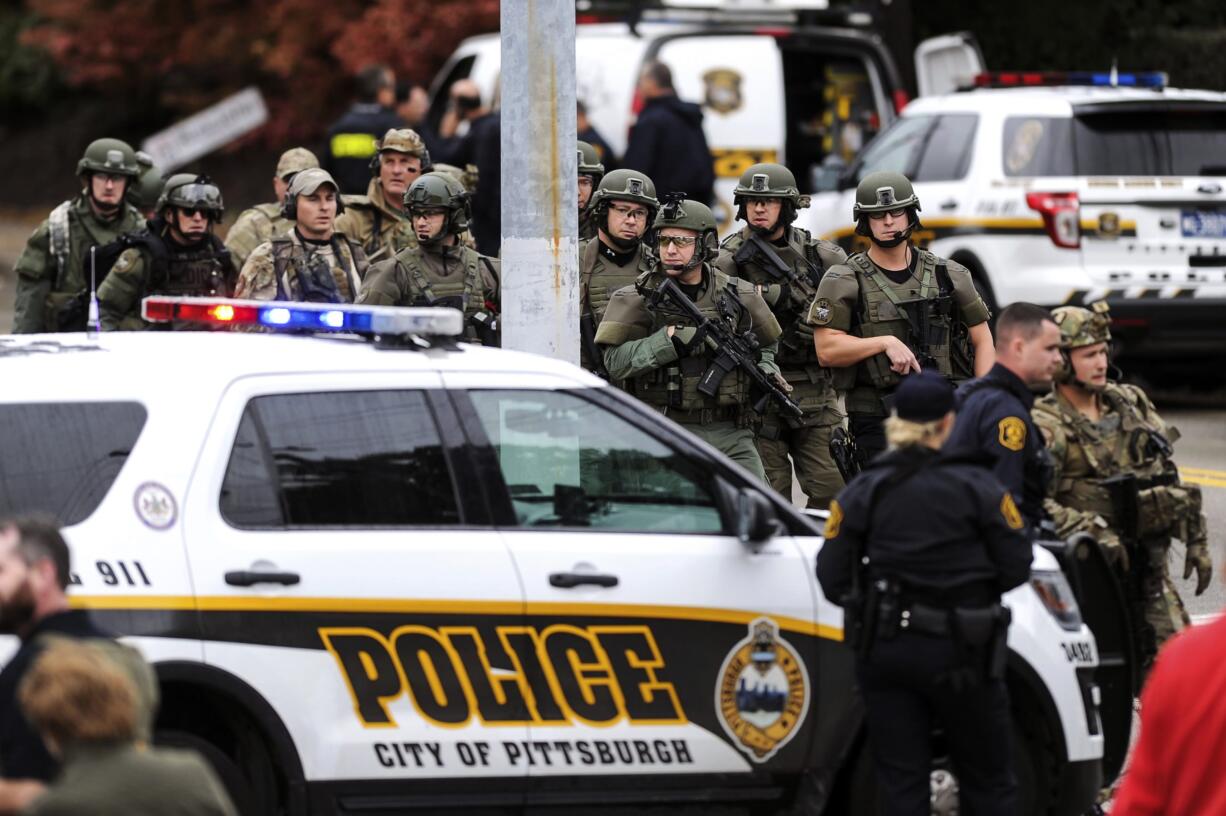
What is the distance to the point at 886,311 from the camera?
30.0 feet

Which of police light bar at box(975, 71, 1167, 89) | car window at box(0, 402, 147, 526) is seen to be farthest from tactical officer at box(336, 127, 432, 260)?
car window at box(0, 402, 147, 526)

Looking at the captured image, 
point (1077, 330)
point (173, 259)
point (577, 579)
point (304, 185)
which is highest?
point (304, 185)

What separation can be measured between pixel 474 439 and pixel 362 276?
4189 millimetres

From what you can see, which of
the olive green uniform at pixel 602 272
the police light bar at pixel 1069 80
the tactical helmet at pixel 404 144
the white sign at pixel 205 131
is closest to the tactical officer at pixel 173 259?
the tactical helmet at pixel 404 144

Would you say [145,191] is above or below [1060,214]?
above

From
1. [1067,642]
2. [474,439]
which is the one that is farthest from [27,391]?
[1067,642]

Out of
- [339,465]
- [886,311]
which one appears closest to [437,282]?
[886,311]

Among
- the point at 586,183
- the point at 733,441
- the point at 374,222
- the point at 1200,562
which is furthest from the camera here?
the point at 374,222

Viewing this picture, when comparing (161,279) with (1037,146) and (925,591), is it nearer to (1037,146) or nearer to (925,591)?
(925,591)

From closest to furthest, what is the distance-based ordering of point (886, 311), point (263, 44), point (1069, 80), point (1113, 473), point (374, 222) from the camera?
point (1113, 473), point (886, 311), point (374, 222), point (1069, 80), point (263, 44)

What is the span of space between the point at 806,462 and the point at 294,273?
7.90 feet

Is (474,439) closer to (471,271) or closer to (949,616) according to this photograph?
(949,616)

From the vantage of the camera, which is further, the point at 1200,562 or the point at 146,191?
the point at 146,191

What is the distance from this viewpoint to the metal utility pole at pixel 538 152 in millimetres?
8102
